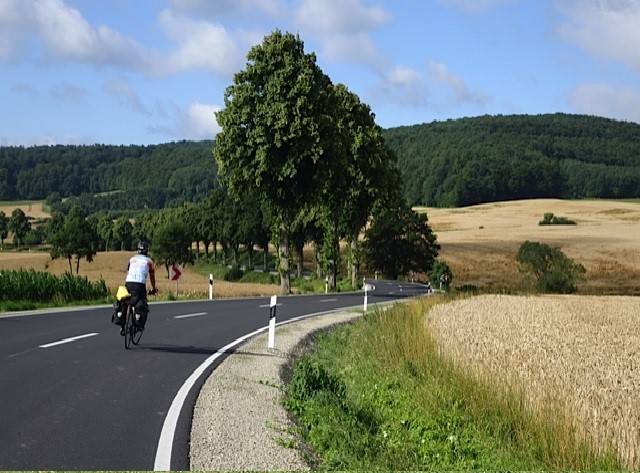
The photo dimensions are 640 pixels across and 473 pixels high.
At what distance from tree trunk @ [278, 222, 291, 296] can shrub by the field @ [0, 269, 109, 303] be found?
1516cm

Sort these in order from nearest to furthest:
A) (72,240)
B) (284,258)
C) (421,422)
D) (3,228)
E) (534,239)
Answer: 1. (421,422)
2. (284,258)
3. (72,240)
4. (534,239)
5. (3,228)

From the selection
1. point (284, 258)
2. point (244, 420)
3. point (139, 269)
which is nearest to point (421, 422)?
point (244, 420)

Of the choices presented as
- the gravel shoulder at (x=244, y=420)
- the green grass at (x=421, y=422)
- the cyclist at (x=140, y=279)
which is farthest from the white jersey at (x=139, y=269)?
the green grass at (x=421, y=422)

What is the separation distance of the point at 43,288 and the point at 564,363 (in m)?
19.9

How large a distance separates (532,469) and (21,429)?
5253 millimetres

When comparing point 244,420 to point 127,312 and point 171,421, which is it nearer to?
point 171,421

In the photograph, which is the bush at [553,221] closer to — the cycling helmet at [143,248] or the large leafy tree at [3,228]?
the large leafy tree at [3,228]

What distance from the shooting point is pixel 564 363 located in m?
11.9

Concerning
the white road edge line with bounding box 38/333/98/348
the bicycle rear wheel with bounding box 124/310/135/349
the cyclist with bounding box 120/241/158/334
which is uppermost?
the cyclist with bounding box 120/241/158/334

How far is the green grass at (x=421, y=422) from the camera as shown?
8.14 meters

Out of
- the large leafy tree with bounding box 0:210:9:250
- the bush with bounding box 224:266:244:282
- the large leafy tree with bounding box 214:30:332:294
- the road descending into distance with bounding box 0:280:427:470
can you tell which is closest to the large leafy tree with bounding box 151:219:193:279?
the bush with bounding box 224:266:244:282

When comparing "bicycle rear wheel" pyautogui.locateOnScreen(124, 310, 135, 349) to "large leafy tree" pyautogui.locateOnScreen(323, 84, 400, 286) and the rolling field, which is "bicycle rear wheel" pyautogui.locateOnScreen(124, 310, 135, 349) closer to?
the rolling field

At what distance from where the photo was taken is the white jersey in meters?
15.1

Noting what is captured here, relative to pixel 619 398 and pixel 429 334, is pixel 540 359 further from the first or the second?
pixel 429 334
